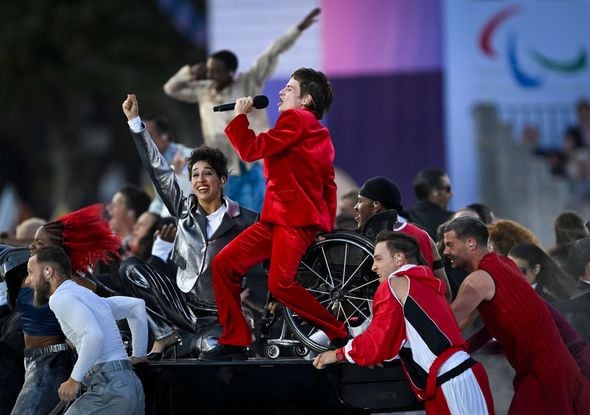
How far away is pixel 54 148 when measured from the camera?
1346 inches

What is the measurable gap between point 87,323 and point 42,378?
0.61 meters

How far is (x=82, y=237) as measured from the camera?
798 centimetres

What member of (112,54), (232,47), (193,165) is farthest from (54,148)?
(193,165)

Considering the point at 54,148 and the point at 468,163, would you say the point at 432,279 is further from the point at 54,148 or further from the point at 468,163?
the point at 54,148

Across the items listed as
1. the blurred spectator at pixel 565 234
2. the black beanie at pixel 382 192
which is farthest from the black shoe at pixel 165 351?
the blurred spectator at pixel 565 234

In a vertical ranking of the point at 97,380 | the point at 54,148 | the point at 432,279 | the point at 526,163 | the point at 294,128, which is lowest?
the point at 54,148

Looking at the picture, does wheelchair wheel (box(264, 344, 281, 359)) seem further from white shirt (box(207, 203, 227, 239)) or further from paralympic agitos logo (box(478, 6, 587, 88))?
paralympic agitos logo (box(478, 6, 587, 88))

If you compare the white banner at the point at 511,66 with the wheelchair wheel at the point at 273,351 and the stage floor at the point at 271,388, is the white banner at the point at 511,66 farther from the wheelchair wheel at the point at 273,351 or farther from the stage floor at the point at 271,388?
the stage floor at the point at 271,388

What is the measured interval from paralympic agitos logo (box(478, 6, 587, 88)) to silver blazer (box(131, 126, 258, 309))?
9.99 metres

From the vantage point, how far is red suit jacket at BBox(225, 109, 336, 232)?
7414 mm

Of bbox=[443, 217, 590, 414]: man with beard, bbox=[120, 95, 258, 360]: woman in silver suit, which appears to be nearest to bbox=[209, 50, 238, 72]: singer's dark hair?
bbox=[120, 95, 258, 360]: woman in silver suit

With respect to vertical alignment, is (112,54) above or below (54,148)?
above

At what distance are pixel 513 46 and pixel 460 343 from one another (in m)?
11.4

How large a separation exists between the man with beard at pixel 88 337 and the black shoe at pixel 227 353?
539 mm
